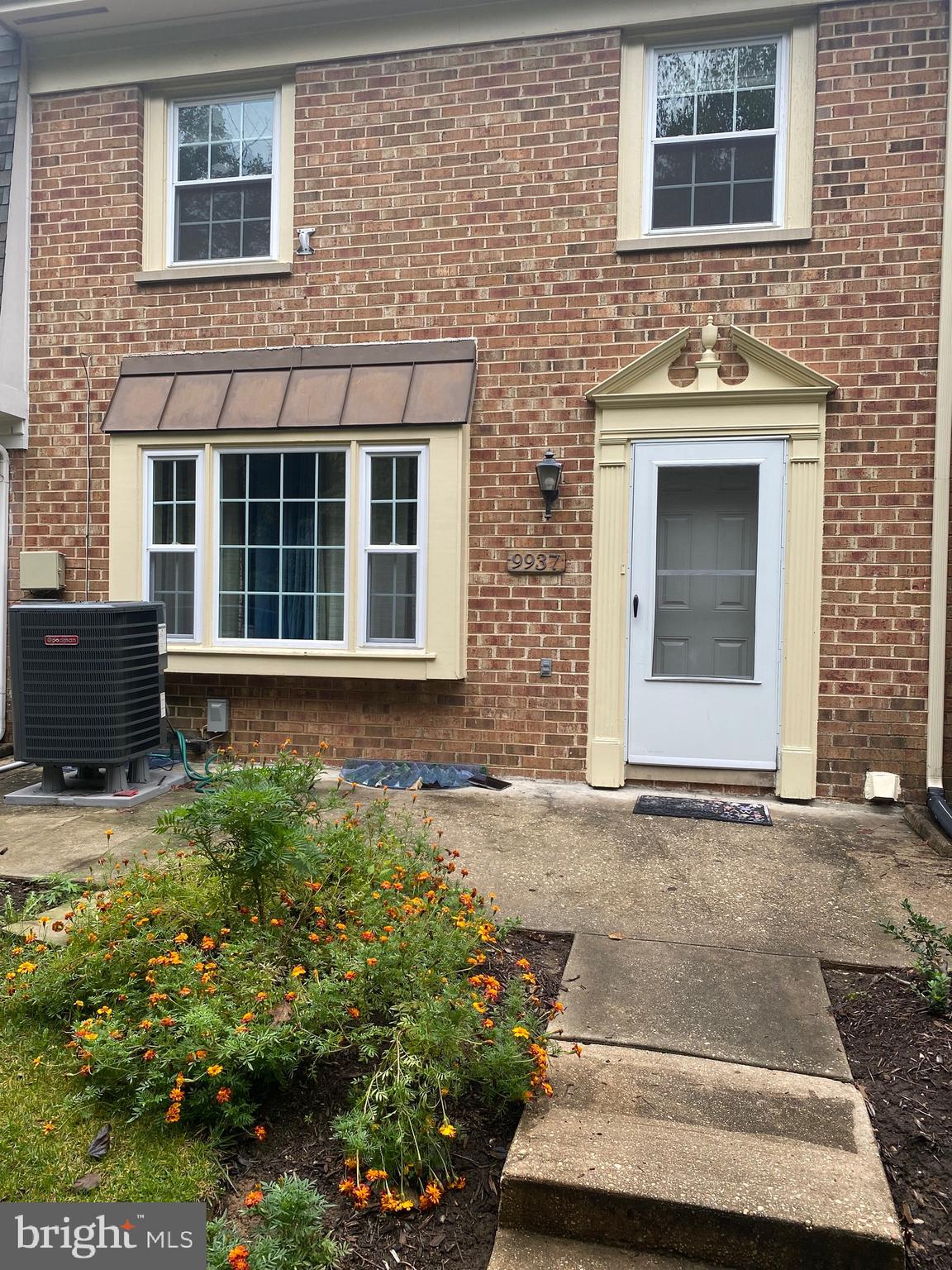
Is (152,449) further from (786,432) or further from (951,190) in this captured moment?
(951,190)

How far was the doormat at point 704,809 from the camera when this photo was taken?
5.50 meters

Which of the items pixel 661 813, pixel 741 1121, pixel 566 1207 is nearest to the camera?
pixel 566 1207

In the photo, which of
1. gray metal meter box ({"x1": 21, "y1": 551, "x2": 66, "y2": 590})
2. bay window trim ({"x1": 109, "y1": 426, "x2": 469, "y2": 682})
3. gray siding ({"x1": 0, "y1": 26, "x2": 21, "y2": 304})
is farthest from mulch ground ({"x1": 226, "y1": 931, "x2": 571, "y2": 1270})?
gray siding ({"x1": 0, "y1": 26, "x2": 21, "y2": 304})

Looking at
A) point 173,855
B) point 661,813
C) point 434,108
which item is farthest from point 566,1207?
point 434,108

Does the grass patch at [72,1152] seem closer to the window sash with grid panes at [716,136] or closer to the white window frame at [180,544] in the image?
the white window frame at [180,544]

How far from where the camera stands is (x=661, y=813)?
5.59 metres

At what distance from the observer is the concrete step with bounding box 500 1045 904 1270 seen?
1913 mm

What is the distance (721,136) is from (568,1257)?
21.5 ft

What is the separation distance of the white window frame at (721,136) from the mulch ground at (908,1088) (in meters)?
4.96

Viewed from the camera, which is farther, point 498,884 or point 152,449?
point 152,449

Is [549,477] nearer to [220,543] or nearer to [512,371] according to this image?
[512,371]

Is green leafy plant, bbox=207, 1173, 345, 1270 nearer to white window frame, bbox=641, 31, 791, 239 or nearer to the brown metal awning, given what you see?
the brown metal awning

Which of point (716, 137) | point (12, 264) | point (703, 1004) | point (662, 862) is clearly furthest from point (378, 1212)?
point (12, 264)

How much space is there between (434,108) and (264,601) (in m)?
3.84
